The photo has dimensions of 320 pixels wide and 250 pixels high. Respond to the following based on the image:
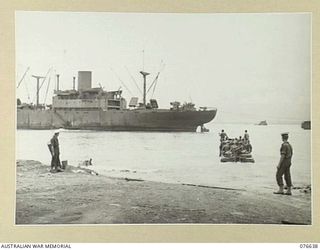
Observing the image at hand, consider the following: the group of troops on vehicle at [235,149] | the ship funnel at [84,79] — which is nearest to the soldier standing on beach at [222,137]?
the group of troops on vehicle at [235,149]

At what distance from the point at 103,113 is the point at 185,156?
14cm

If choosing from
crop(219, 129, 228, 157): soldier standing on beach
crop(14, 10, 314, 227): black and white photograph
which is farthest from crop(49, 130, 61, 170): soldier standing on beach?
crop(219, 129, 228, 157): soldier standing on beach

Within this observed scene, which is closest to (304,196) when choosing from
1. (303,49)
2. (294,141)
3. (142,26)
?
(294,141)

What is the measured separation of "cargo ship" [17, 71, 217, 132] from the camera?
30.3 inches

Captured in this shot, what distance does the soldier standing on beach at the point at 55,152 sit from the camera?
77 centimetres

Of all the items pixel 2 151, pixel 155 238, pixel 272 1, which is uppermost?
pixel 272 1

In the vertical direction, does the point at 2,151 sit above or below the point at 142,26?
below

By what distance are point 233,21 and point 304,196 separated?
27cm

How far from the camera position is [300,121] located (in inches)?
30.4

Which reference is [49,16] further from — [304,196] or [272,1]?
[304,196]

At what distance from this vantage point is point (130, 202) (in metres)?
0.77

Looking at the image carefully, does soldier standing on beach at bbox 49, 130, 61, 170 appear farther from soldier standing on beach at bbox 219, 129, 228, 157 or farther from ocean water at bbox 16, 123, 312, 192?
soldier standing on beach at bbox 219, 129, 228, 157

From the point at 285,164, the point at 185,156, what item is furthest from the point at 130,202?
the point at 285,164

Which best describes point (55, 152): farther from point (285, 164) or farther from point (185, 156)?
point (285, 164)
